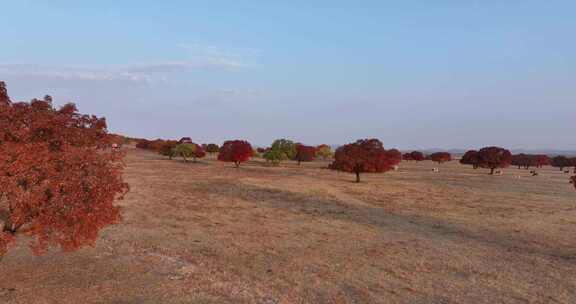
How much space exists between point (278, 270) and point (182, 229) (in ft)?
27.6

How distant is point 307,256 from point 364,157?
3396 centimetres

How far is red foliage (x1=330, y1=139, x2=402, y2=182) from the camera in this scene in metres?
51.4

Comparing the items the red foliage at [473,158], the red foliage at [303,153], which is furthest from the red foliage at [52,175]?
the red foliage at [303,153]

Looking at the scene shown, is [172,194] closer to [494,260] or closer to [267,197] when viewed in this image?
[267,197]

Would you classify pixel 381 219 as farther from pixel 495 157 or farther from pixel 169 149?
pixel 169 149

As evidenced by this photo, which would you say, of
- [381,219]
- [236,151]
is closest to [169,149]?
[236,151]

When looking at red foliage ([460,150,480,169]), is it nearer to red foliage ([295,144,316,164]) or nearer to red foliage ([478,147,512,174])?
red foliage ([478,147,512,174])

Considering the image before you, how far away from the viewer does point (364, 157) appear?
51.3 metres

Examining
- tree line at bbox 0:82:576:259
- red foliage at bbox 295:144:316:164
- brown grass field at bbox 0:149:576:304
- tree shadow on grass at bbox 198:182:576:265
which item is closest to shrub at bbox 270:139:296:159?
red foliage at bbox 295:144:316:164

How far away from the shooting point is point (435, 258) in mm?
18797

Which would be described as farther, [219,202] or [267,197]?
[267,197]

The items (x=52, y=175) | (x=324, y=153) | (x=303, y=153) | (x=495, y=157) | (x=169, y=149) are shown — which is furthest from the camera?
(x=324, y=153)

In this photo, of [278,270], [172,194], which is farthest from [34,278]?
[172,194]

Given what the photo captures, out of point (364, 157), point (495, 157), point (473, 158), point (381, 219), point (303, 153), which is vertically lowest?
point (381, 219)
